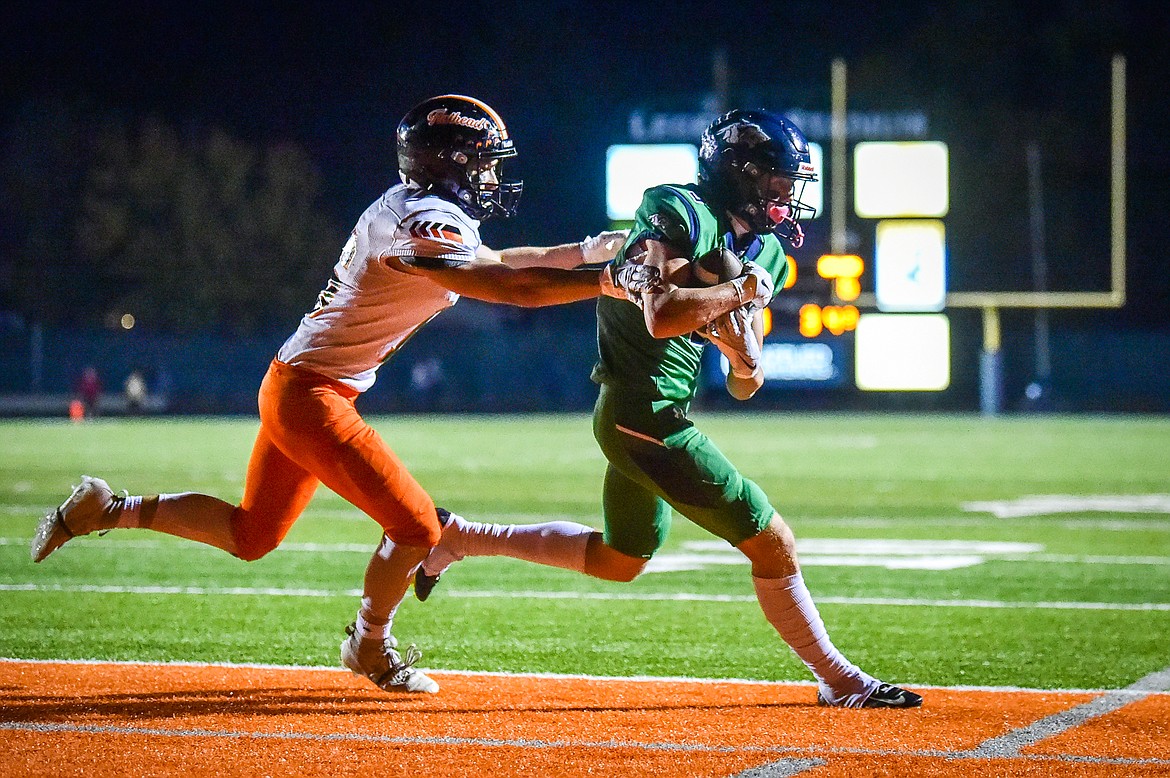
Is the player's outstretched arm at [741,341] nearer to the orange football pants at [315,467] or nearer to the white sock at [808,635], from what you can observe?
the white sock at [808,635]

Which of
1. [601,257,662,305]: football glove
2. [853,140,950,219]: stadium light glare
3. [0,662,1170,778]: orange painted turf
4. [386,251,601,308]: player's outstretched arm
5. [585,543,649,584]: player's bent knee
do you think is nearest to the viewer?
[0,662,1170,778]: orange painted turf

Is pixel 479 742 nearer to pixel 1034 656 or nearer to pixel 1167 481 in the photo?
pixel 1034 656

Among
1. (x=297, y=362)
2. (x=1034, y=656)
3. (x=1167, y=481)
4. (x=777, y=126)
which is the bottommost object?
(x=1167, y=481)

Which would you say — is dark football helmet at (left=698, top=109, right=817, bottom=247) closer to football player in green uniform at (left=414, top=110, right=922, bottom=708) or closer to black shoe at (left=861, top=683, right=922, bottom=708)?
football player in green uniform at (left=414, top=110, right=922, bottom=708)

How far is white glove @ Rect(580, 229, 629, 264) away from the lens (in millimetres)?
5684

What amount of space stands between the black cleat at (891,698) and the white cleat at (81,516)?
268 centimetres

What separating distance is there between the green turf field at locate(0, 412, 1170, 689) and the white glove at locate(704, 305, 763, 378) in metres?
1.50

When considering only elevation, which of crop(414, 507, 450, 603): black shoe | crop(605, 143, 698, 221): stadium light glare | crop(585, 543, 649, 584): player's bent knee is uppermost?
crop(605, 143, 698, 221): stadium light glare

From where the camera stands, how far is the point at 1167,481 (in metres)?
17.0

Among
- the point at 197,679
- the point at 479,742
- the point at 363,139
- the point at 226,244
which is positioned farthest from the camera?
the point at 363,139

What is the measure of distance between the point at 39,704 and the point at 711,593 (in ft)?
13.4

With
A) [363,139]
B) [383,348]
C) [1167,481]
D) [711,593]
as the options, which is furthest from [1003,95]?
[383,348]

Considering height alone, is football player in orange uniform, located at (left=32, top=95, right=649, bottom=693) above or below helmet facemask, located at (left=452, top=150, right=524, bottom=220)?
below

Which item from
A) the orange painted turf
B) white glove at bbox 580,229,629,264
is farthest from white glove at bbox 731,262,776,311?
the orange painted turf
